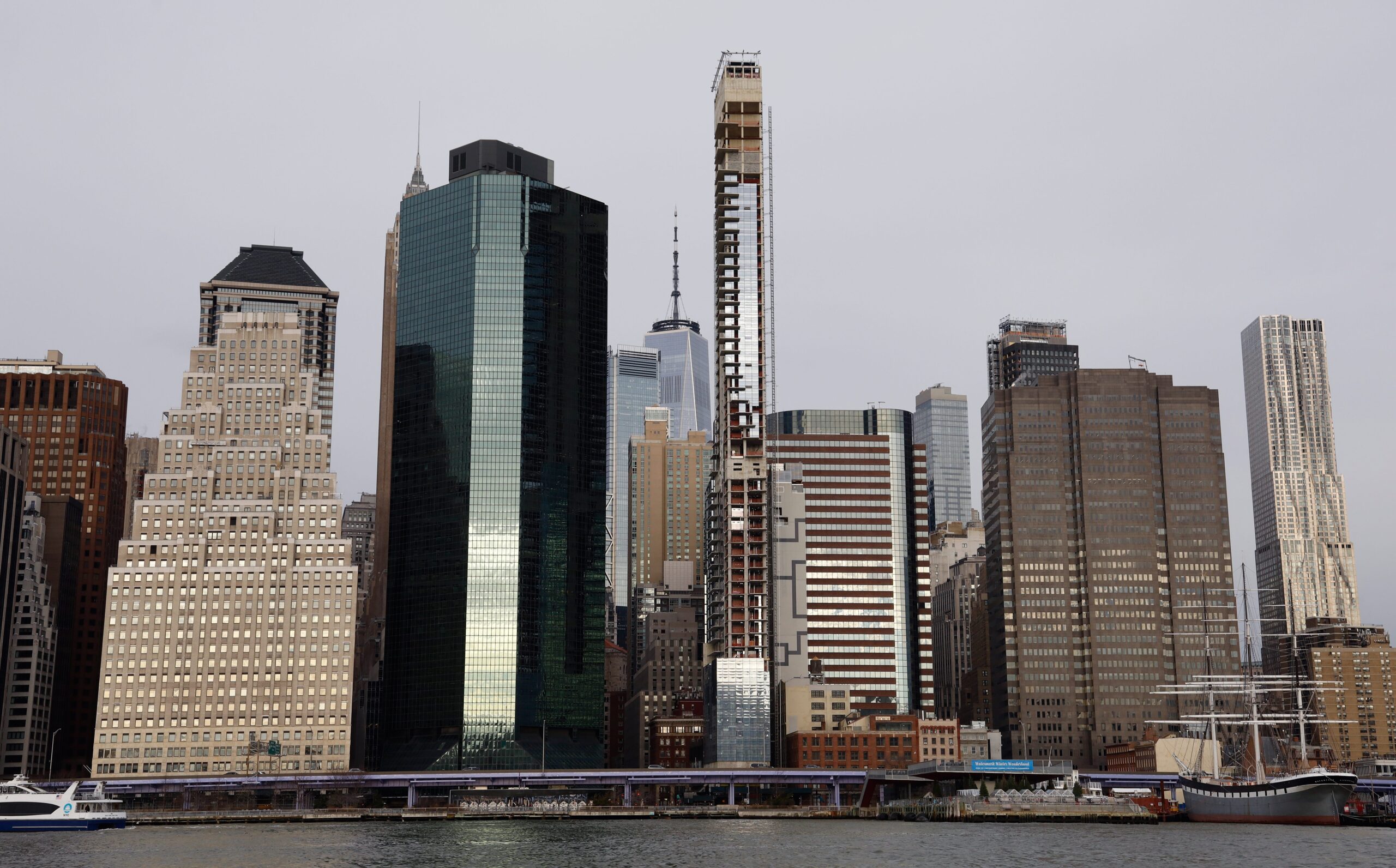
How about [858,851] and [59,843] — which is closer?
[858,851]

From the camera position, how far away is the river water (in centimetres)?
14400

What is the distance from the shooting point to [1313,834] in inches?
7402

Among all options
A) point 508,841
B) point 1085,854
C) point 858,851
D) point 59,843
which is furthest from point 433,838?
point 1085,854

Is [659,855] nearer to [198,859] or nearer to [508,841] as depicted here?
[508,841]

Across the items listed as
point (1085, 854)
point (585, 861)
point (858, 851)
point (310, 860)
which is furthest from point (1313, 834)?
point (310, 860)

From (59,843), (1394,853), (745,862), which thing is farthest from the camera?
(59,843)

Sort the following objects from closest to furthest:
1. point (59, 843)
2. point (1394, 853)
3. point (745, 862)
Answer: point (745, 862)
point (1394, 853)
point (59, 843)

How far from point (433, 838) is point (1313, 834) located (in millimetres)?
109677

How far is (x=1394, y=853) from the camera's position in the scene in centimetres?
15362

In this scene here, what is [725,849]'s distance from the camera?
535 feet

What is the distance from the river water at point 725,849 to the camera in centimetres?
14400

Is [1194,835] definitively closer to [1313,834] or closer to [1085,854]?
[1313,834]

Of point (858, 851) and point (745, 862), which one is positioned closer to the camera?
point (745, 862)

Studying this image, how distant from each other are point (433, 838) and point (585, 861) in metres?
49.0
